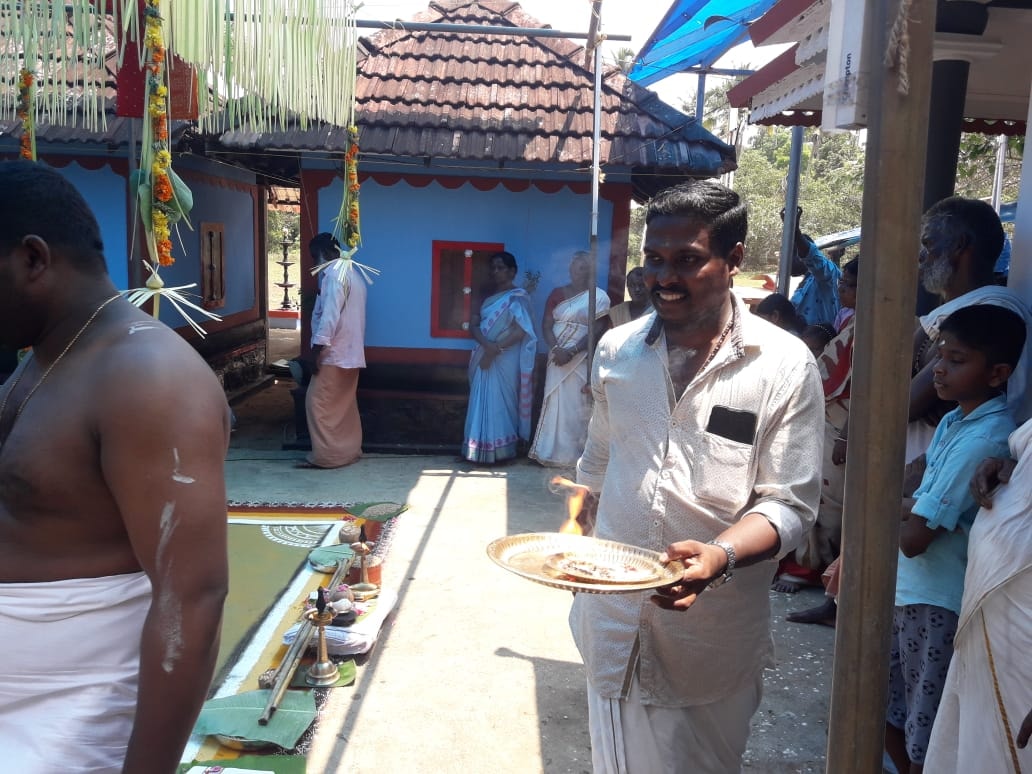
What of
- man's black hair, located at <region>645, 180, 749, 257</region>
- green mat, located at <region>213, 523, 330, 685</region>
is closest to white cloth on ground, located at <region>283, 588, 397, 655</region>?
green mat, located at <region>213, 523, 330, 685</region>

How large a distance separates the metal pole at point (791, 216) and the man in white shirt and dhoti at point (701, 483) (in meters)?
5.81

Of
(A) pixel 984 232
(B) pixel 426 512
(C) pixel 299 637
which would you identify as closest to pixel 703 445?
(A) pixel 984 232

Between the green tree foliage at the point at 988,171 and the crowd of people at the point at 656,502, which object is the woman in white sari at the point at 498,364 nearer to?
the crowd of people at the point at 656,502

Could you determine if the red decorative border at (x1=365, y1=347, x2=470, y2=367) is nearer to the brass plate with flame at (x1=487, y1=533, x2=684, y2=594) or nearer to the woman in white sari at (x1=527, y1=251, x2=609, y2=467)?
the woman in white sari at (x1=527, y1=251, x2=609, y2=467)

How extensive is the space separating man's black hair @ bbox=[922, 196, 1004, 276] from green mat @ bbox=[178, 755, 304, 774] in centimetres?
312

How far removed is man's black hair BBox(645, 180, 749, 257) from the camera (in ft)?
7.06

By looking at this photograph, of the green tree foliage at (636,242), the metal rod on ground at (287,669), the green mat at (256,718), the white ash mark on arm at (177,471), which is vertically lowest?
the green mat at (256,718)

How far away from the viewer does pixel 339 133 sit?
25.1 ft

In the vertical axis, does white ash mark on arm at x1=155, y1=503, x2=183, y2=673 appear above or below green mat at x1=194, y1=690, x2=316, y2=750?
above

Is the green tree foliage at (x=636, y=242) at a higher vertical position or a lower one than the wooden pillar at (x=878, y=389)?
higher

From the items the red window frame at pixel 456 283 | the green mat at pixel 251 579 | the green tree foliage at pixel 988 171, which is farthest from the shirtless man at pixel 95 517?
the green tree foliage at pixel 988 171

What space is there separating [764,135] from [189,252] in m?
34.4

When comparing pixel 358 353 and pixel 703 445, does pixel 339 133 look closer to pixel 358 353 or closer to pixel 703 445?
pixel 358 353

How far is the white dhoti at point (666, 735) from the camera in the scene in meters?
2.18
